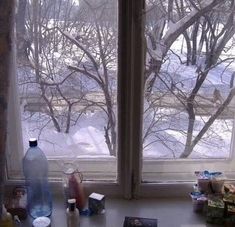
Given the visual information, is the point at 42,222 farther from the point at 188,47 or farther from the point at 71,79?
the point at 188,47

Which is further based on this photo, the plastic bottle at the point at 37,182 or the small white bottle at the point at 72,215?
the plastic bottle at the point at 37,182

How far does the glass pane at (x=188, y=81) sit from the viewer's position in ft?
4.19

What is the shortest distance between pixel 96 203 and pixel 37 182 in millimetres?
241

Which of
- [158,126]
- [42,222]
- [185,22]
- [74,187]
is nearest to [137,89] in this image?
[158,126]

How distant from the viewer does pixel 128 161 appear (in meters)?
1.44

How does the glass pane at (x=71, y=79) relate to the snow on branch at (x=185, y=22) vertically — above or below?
below

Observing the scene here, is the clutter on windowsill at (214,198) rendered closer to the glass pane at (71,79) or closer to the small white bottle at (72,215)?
the glass pane at (71,79)

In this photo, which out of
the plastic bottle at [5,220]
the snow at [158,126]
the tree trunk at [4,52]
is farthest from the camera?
the snow at [158,126]

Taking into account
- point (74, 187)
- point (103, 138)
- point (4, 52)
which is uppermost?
point (4, 52)

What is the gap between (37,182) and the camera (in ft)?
4.68

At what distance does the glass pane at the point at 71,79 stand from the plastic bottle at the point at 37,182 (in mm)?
84

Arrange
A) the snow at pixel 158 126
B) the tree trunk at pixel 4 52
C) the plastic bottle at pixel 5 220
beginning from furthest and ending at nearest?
1. the snow at pixel 158 126
2. the plastic bottle at pixel 5 220
3. the tree trunk at pixel 4 52

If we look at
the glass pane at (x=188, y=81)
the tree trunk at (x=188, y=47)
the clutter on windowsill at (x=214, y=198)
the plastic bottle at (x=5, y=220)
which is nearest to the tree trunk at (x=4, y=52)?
the plastic bottle at (x=5, y=220)

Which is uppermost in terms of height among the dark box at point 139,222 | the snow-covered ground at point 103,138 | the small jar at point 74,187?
the snow-covered ground at point 103,138
